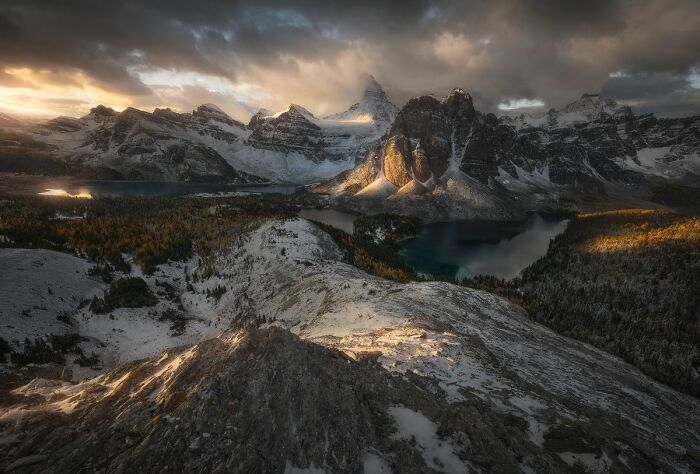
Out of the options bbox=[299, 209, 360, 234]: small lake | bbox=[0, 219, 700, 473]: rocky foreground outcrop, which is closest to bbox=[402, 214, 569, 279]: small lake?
bbox=[299, 209, 360, 234]: small lake

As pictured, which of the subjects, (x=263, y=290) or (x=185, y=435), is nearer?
(x=185, y=435)

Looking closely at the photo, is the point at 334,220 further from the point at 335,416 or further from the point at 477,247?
the point at 335,416

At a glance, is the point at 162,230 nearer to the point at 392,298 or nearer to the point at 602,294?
the point at 392,298

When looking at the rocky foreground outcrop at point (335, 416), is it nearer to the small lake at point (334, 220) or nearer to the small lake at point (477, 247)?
the small lake at point (477, 247)

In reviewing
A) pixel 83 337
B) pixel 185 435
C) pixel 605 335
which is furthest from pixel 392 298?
pixel 605 335

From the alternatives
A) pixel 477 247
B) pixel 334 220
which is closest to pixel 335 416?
pixel 477 247

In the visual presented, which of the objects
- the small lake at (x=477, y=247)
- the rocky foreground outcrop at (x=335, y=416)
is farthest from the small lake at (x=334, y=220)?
the rocky foreground outcrop at (x=335, y=416)

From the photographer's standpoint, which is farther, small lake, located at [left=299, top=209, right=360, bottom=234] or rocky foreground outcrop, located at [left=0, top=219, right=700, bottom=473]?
small lake, located at [left=299, top=209, right=360, bottom=234]

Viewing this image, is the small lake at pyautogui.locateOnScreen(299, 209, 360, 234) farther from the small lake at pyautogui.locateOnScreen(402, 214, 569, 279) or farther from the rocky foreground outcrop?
the rocky foreground outcrop
